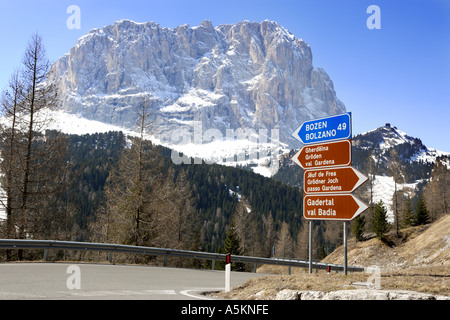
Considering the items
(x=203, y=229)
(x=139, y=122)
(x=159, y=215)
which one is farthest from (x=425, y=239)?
(x=203, y=229)

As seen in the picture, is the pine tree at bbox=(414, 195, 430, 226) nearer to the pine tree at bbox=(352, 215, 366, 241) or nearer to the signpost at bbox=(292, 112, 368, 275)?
the pine tree at bbox=(352, 215, 366, 241)

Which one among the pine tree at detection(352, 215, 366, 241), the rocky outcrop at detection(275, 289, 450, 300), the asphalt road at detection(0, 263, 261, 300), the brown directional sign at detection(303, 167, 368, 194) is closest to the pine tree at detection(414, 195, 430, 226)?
the pine tree at detection(352, 215, 366, 241)

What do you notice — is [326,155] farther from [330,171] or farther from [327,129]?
[327,129]

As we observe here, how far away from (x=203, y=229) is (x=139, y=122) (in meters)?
99.6

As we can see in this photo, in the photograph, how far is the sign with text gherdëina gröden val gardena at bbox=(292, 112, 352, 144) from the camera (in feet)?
33.8

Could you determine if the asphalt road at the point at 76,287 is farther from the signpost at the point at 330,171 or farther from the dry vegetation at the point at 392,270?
the signpost at the point at 330,171

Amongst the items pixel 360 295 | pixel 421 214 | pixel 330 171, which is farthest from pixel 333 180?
pixel 421 214

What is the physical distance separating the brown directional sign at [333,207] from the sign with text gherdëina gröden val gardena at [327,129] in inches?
65.7

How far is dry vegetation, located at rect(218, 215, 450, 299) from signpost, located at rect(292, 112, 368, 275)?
1384mm

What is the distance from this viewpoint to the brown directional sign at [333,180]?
9961mm

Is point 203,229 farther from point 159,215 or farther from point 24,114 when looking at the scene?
point 24,114

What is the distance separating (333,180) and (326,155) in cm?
77

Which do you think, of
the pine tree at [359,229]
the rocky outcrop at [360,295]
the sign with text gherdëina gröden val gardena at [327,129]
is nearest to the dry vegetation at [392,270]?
the rocky outcrop at [360,295]

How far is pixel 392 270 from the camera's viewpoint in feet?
40.2
